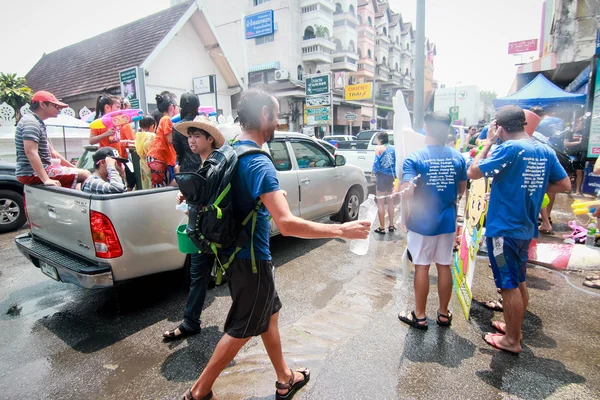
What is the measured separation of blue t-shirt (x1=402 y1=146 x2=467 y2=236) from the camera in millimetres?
2650

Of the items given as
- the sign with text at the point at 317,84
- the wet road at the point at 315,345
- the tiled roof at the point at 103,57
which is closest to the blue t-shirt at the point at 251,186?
the wet road at the point at 315,345

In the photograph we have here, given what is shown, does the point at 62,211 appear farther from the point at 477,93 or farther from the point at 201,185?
the point at 477,93

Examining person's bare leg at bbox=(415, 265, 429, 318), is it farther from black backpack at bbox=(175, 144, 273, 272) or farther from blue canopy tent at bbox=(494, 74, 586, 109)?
blue canopy tent at bbox=(494, 74, 586, 109)

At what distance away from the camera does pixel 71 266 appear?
2.88 m

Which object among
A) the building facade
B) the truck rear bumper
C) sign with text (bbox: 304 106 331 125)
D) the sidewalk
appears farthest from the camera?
the building facade

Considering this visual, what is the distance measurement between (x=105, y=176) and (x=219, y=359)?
2.63 m

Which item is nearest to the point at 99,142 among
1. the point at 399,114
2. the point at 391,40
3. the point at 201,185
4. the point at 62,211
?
the point at 62,211

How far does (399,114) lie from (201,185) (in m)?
1.67

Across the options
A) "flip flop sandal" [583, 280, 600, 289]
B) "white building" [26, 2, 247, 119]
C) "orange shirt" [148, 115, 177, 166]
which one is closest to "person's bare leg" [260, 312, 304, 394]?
"orange shirt" [148, 115, 177, 166]

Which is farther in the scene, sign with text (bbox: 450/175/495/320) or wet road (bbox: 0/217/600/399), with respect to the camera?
sign with text (bbox: 450/175/495/320)

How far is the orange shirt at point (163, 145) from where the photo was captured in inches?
142

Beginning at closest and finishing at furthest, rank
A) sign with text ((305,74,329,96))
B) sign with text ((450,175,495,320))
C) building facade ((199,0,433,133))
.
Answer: sign with text ((450,175,495,320))
sign with text ((305,74,329,96))
building facade ((199,0,433,133))

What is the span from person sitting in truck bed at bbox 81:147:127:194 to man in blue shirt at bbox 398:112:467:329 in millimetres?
2734

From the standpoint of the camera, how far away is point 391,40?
4478 cm
